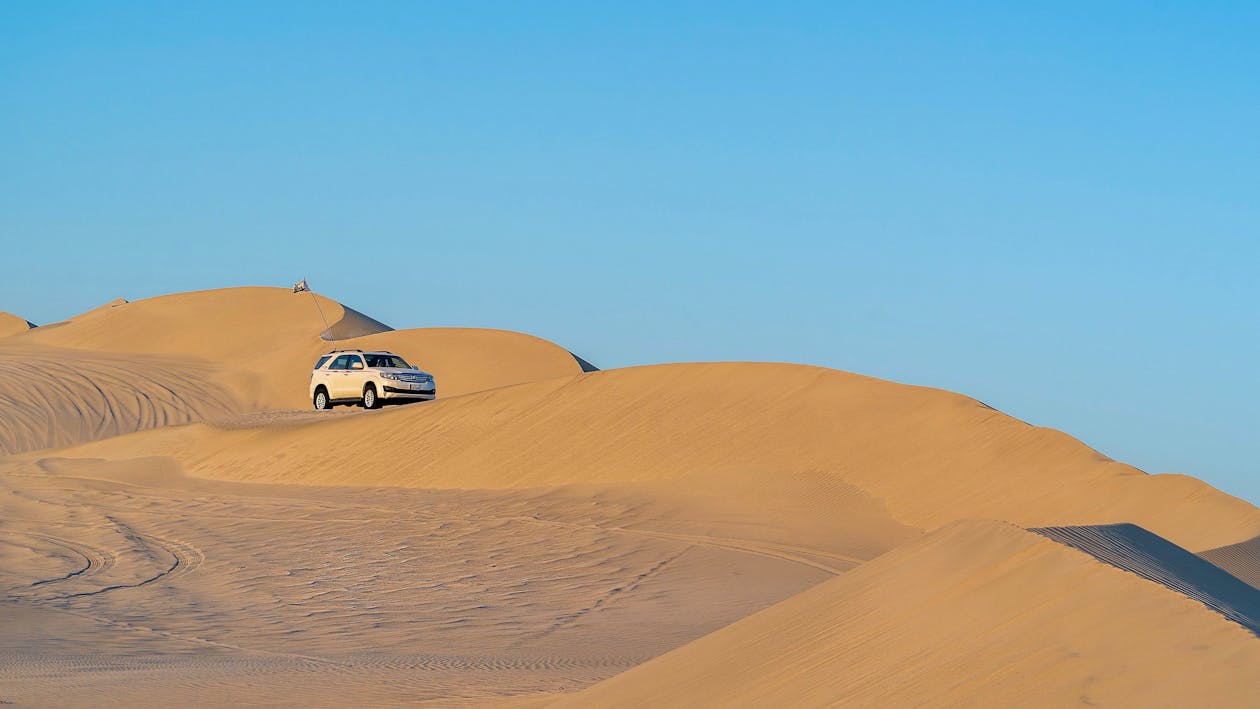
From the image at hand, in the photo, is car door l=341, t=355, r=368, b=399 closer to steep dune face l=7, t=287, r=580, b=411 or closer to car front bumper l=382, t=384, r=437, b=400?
car front bumper l=382, t=384, r=437, b=400

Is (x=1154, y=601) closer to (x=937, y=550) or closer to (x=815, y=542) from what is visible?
(x=937, y=550)

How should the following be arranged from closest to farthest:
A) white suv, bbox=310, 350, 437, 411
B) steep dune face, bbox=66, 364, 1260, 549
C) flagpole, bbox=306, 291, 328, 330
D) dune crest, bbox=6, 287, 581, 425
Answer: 1. steep dune face, bbox=66, 364, 1260, 549
2. white suv, bbox=310, 350, 437, 411
3. dune crest, bbox=6, 287, 581, 425
4. flagpole, bbox=306, 291, 328, 330

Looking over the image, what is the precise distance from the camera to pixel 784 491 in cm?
1995

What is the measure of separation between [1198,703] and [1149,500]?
13044 millimetres

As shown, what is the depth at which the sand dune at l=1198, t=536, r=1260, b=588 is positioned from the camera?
14359mm

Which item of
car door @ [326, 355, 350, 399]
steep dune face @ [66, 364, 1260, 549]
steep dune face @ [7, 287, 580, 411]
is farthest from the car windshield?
steep dune face @ [7, 287, 580, 411]

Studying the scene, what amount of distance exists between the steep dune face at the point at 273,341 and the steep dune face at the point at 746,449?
16436 millimetres

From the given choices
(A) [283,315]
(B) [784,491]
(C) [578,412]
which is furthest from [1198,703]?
(A) [283,315]

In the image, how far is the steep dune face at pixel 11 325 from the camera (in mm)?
60088

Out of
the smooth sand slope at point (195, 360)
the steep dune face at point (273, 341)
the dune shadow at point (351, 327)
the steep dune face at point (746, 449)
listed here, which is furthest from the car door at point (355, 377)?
the dune shadow at point (351, 327)

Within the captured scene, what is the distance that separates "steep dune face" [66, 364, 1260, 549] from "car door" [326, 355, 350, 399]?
2883 millimetres

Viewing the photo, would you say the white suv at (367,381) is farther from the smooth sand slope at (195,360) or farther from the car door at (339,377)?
the smooth sand slope at (195,360)

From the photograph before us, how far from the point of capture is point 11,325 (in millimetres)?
61250

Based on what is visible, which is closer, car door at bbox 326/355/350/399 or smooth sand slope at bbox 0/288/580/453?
car door at bbox 326/355/350/399
